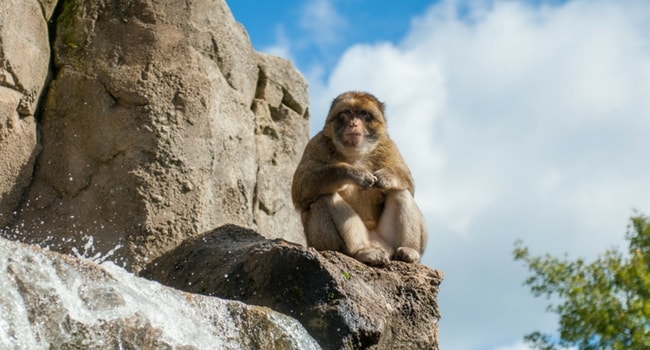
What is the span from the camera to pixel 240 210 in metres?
10.6

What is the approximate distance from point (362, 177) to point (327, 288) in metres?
1.47

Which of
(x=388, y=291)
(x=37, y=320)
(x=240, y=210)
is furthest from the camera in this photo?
(x=240, y=210)

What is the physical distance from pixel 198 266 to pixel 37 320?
2.65 m

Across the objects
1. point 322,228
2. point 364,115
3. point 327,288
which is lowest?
point 327,288

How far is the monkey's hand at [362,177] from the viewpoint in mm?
8547

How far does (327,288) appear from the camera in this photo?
7297mm

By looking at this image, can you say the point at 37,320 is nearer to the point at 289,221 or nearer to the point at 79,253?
the point at 79,253

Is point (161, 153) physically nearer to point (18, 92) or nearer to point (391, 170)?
point (18, 92)

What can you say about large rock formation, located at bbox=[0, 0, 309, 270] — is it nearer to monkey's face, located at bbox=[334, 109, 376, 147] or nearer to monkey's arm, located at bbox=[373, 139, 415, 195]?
monkey's face, located at bbox=[334, 109, 376, 147]

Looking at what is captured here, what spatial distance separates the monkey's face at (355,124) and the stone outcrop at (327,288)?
1.13m

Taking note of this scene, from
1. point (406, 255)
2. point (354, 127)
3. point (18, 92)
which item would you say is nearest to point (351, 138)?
point (354, 127)

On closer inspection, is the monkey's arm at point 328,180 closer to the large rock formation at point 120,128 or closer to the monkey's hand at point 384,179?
A: the monkey's hand at point 384,179

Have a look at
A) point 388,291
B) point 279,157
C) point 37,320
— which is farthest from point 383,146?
point 37,320

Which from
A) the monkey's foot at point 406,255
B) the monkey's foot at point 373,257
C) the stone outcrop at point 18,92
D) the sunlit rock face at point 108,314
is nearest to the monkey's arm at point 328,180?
the monkey's foot at point 406,255
